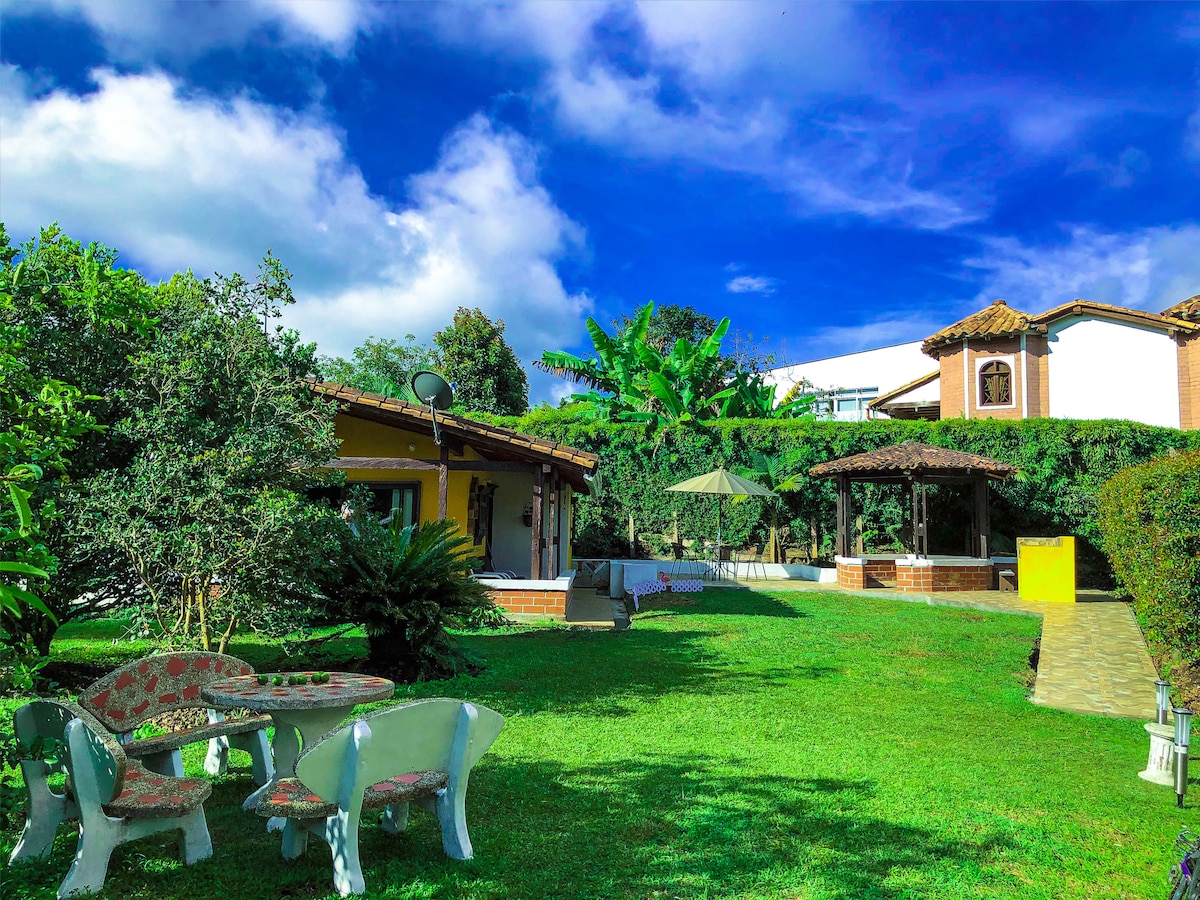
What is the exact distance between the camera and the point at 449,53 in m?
10.4

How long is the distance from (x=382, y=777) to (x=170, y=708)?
6.55 ft

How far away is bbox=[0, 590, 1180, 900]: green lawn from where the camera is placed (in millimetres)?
3711

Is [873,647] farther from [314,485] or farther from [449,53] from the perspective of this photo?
[449,53]

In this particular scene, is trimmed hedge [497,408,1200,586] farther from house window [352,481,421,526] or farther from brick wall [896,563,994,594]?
house window [352,481,421,526]

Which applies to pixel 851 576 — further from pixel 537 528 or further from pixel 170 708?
pixel 170 708

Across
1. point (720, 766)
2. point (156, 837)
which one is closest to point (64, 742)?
point (156, 837)

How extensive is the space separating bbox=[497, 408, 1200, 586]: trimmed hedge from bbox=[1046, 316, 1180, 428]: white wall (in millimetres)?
4798

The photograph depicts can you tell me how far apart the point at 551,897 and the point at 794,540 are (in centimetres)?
1881

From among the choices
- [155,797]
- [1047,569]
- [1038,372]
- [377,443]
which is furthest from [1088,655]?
[1038,372]

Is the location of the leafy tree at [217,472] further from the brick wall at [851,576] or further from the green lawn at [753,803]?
the brick wall at [851,576]

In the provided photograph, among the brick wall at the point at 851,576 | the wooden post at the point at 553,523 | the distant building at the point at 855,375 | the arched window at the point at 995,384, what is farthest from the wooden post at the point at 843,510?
the distant building at the point at 855,375

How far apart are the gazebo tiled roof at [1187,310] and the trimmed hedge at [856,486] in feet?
18.4

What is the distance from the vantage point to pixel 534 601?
43.6 ft

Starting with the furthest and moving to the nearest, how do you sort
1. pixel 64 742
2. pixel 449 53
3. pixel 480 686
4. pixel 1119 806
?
pixel 449 53
pixel 480 686
pixel 1119 806
pixel 64 742
